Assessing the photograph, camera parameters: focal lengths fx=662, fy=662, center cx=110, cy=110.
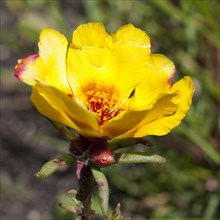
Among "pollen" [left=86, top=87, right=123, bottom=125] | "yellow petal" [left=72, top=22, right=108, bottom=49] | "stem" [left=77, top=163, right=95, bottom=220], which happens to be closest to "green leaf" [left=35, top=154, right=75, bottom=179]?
"stem" [left=77, top=163, right=95, bottom=220]

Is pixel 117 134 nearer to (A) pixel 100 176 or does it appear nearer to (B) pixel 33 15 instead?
(A) pixel 100 176

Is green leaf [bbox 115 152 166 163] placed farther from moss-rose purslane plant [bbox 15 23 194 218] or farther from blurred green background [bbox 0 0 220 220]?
blurred green background [bbox 0 0 220 220]

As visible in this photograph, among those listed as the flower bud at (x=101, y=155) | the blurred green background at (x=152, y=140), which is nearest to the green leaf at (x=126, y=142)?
the flower bud at (x=101, y=155)

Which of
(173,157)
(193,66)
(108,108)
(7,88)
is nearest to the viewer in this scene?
(108,108)

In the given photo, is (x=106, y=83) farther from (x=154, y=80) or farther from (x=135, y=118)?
(x=135, y=118)

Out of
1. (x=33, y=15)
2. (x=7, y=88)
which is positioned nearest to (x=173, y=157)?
(x=7, y=88)
